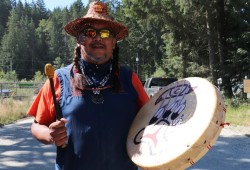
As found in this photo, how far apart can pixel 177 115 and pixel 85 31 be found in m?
0.77

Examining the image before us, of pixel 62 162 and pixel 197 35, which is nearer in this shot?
pixel 62 162

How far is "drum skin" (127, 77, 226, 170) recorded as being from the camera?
212cm

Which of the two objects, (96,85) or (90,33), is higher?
(90,33)

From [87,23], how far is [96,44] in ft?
0.64

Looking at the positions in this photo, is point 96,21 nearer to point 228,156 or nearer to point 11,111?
point 228,156

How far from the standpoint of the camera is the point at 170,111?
8.14 ft

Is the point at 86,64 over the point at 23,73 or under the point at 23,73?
over

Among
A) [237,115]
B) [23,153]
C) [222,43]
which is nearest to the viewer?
[23,153]

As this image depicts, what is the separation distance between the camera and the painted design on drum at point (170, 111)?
7.80ft

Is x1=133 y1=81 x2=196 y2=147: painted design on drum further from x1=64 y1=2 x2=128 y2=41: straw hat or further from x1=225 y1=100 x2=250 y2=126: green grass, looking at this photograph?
x1=225 y1=100 x2=250 y2=126: green grass

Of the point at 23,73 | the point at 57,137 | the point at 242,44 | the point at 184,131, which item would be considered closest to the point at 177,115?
the point at 184,131

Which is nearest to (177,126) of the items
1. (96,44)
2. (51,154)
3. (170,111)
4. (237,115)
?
(170,111)

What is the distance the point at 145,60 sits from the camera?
3233 inches

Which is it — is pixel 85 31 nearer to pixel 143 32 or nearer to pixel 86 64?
pixel 86 64
